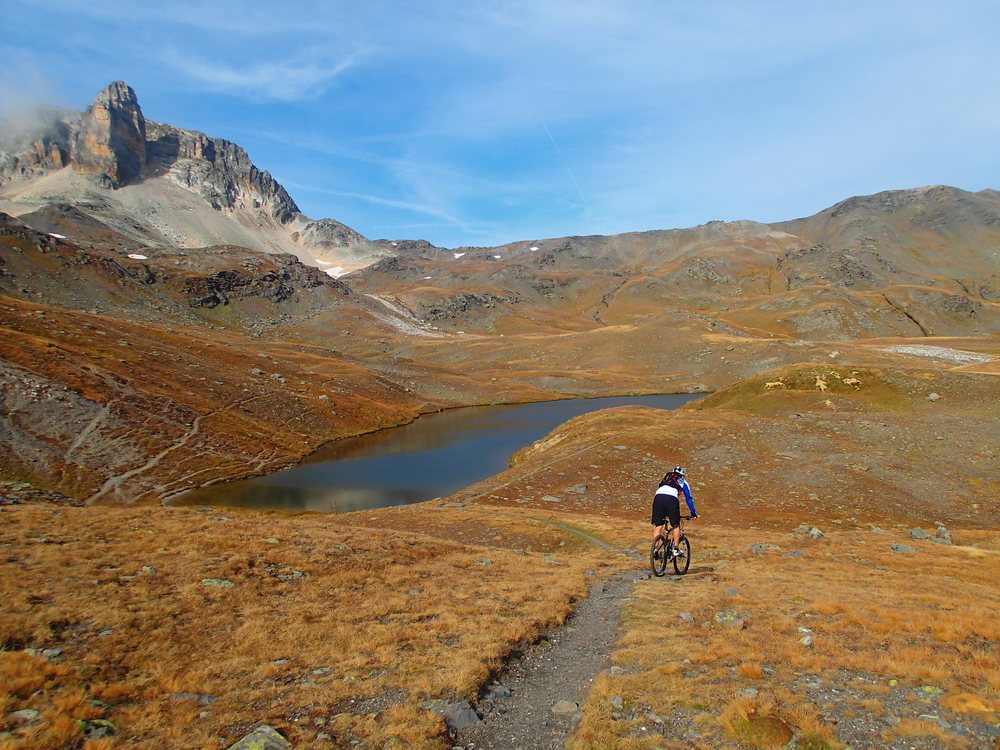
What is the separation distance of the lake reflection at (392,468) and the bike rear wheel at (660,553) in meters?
36.4

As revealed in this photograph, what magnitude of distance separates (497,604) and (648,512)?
27203 mm

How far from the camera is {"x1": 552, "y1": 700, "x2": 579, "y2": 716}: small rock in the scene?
11002 mm

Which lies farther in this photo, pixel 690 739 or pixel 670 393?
pixel 670 393

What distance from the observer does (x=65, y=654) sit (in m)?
11.4

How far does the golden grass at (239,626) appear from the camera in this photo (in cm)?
987

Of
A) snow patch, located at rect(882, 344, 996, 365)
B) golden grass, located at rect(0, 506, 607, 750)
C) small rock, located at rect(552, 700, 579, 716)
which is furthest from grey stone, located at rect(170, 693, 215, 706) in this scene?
snow patch, located at rect(882, 344, 996, 365)

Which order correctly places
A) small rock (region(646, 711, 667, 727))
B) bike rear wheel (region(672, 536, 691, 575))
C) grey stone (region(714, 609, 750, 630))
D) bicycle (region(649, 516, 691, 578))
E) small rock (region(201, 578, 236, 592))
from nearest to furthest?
small rock (region(646, 711, 667, 727)) < grey stone (region(714, 609, 750, 630)) < small rock (region(201, 578, 236, 592)) < bicycle (region(649, 516, 691, 578)) < bike rear wheel (region(672, 536, 691, 575))

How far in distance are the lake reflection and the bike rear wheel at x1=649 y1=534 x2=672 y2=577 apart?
119 feet

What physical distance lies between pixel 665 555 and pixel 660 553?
21 centimetres

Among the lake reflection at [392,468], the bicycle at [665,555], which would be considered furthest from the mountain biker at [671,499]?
the lake reflection at [392,468]

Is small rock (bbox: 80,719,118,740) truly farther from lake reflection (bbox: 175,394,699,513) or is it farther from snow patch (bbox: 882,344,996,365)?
snow patch (bbox: 882,344,996,365)

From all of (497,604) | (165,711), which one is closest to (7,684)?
(165,711)

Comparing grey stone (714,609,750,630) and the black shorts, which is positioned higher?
the black shorts

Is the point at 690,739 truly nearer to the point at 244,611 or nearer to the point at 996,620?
the point at 996,620
